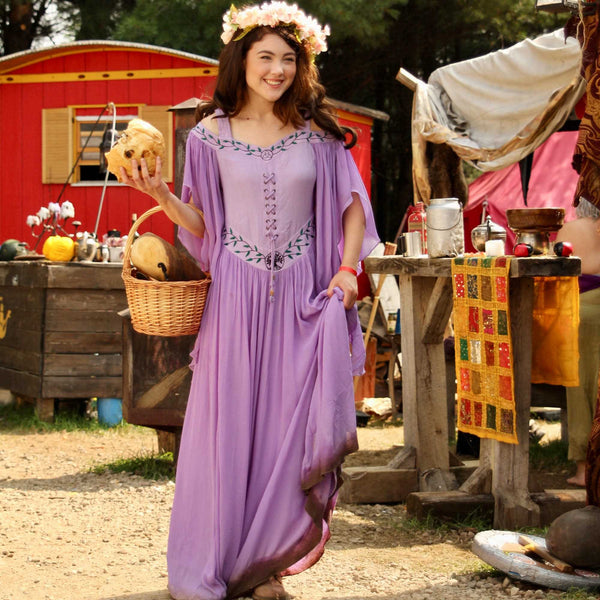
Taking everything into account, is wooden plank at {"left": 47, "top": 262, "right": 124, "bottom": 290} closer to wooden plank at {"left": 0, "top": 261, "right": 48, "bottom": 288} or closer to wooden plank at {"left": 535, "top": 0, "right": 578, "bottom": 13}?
wooden plank at {"left": 0, "top": 261, "right": 48, "bottom": 288}

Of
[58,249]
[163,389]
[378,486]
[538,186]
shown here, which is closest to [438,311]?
[378,486]

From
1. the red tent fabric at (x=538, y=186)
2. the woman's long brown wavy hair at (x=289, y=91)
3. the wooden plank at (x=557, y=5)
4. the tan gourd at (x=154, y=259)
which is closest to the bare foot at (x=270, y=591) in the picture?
the tan gourd at (x=154, y=259)

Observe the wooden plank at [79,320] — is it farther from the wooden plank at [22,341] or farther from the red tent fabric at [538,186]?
the red tent fabric at [538,186]

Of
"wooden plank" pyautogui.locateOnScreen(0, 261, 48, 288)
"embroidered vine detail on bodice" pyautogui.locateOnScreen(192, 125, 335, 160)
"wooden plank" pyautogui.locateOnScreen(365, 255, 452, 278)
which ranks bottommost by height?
"wooden plank" pyautogui.locateOnScreen(365, 255, 452, 278)

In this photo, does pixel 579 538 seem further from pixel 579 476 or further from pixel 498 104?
pixel 498 104

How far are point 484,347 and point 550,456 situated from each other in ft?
7.55

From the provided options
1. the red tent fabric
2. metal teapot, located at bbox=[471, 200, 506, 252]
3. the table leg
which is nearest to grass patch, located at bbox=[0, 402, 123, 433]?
the table leg

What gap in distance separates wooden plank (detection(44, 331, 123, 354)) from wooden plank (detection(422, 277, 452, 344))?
3.17 m

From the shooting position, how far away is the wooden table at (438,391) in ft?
15.5

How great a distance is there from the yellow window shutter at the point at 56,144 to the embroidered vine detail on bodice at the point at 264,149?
8536mm

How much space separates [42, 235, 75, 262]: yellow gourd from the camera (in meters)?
8.12

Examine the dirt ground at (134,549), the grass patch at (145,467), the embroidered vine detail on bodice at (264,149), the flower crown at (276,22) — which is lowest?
the dirt ground at (134,549)

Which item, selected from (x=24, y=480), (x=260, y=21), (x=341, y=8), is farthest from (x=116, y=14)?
(x=260, y=21)

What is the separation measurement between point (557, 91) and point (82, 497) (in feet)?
13.9
